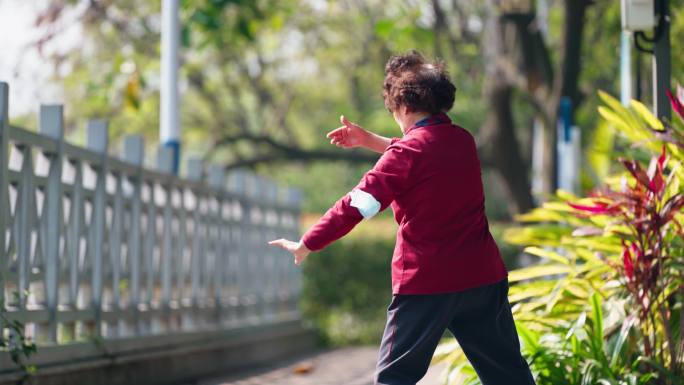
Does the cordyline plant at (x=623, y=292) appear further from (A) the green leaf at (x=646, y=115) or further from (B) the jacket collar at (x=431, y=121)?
(B) the jacket collar at (x=431, y=121)

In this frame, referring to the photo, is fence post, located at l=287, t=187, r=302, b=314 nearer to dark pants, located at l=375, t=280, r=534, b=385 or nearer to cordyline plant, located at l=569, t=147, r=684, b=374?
cordyline plant, located at l=569, t=147, r=684, b=374

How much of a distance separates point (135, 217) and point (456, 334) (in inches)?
183

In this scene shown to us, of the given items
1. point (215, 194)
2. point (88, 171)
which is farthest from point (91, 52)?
point (88, 171)

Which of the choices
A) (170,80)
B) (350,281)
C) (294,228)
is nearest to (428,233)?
(170,80)

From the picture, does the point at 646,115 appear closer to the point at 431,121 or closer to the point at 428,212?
the point at 431,121

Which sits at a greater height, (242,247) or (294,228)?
(294,228)

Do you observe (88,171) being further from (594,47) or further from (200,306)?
(594,47)

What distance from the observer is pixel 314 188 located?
129ft

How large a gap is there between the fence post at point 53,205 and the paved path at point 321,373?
2385 millimetres

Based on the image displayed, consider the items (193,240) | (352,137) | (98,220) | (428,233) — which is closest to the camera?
(428,233)

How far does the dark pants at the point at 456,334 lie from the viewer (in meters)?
4.64

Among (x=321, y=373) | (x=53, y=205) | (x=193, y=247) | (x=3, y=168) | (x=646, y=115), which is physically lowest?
(x=321, y=373)

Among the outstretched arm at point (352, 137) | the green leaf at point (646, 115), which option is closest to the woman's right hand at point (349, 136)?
the outstretched arm at point (352, 137)

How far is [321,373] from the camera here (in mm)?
10938
